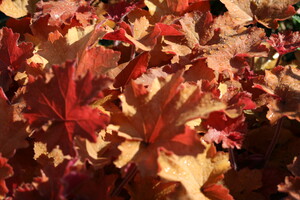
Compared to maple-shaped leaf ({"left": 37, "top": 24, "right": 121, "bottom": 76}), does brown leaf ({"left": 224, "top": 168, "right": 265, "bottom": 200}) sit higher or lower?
lower

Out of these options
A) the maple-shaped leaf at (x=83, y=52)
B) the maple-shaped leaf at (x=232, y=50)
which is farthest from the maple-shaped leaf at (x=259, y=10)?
the maple-shaped leaf at (x=83, y=52)

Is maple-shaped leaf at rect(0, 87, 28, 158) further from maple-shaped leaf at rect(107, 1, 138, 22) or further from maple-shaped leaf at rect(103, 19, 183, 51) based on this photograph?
maple-shaped leaf at rect(107, 1, 138, 22)

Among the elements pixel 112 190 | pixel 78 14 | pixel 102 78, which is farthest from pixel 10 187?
pixel 78 14

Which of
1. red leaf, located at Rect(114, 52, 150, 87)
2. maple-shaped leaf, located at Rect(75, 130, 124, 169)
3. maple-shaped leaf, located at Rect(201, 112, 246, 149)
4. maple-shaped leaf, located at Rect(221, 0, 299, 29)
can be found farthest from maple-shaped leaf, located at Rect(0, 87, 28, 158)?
maple-shaped leaf, located at Rect(221, 0, 299, 29)

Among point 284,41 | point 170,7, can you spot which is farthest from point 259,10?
point 170,7

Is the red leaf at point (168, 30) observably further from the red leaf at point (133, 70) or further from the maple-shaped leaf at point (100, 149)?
the maple-shaped leaf at point (100, 149)

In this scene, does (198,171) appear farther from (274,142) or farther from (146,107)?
(274,142)

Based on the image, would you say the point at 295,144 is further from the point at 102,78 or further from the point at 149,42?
the point at 102,78

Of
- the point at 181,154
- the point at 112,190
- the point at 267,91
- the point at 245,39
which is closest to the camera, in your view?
the point at 181,154
